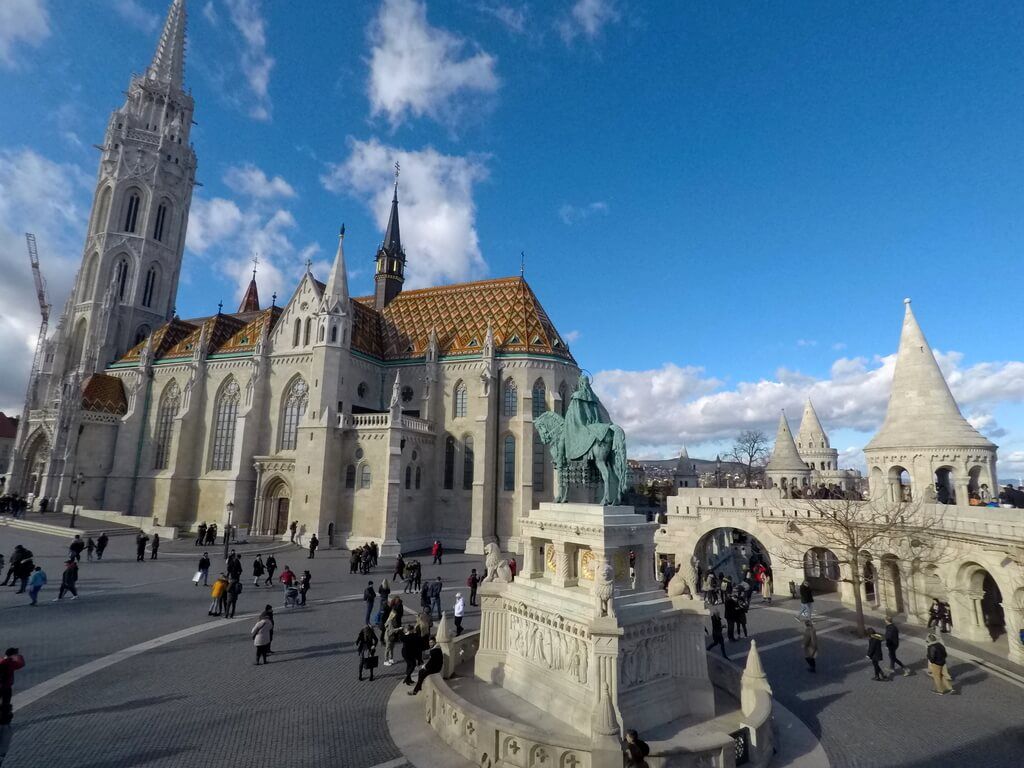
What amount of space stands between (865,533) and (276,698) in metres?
17.8

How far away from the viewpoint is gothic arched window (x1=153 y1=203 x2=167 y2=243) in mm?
46422

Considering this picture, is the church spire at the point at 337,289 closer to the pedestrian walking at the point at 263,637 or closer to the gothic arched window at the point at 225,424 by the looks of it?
the gothic arched window at the point at 225,424

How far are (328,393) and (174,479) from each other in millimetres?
12827

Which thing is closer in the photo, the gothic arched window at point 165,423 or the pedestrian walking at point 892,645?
the pedestrian walking at point 892,645

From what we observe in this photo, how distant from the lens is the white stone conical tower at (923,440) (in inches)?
704

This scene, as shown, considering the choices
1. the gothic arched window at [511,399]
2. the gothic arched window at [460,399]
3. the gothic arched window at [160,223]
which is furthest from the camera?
the gothic arched window at [160,223]

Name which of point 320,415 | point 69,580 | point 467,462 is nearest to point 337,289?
point 320,415

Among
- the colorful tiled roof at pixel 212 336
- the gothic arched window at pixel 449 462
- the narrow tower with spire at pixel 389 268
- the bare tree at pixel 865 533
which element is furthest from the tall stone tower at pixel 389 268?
the bare tree at pixel 865 533

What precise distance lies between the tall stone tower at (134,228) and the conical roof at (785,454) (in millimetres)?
52252

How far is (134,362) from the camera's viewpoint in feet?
128

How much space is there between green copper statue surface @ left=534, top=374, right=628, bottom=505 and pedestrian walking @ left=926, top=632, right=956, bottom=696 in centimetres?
714

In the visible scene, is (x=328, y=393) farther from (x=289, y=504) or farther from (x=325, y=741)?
(x=325, y=741)

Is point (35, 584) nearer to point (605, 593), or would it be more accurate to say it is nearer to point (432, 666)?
point (432, 666)

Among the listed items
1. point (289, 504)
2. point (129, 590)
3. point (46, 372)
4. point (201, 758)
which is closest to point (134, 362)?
point (46, 372)
